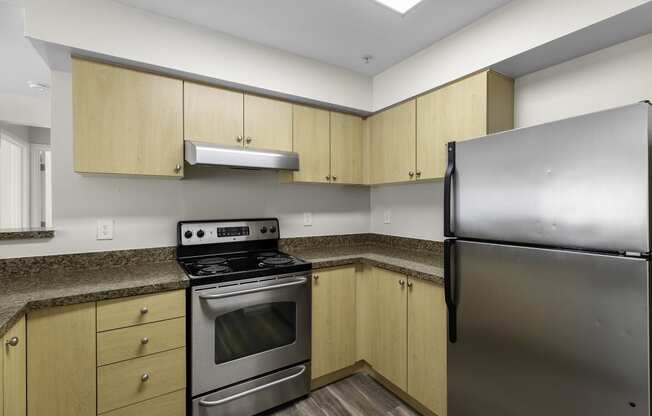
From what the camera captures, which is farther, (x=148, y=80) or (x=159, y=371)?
(x=148, y=80)

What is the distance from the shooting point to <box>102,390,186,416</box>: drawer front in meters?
1.45

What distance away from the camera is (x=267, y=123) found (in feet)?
6.97

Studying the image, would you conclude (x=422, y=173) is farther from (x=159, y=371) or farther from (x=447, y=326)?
(x=159, y=371)

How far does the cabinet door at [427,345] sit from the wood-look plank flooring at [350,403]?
0.19 m

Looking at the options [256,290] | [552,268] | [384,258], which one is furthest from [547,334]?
[256,290]

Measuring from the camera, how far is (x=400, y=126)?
228cm

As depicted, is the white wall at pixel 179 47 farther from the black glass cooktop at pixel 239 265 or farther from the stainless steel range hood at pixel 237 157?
the black glass cooktop at pixel 239 265

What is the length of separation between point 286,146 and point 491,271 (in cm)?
155

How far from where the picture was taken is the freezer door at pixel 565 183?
1.00m

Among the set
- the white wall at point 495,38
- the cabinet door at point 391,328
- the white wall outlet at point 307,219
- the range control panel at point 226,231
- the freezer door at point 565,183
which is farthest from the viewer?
the white wall outlet at point 307,219

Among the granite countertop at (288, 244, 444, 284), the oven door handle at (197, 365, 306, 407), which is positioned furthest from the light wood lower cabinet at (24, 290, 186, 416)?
the granite countertop at (288, 244, 444, 284)

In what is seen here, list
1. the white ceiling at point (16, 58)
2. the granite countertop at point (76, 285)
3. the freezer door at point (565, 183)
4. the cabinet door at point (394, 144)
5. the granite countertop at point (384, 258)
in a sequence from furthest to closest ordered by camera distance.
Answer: the cabinet door at point (394, 144) < the granite countertop at point (384, 258) < the white ceiling at point (16, 58) < the granite countertop at point (76, 285) < the freezer door at point (565, 183)

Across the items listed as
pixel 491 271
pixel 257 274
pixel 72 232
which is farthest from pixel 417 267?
pixel 72 232

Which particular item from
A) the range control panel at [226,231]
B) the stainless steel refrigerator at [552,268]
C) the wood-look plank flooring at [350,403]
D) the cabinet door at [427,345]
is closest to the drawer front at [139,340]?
the range control panel at [226,231]
